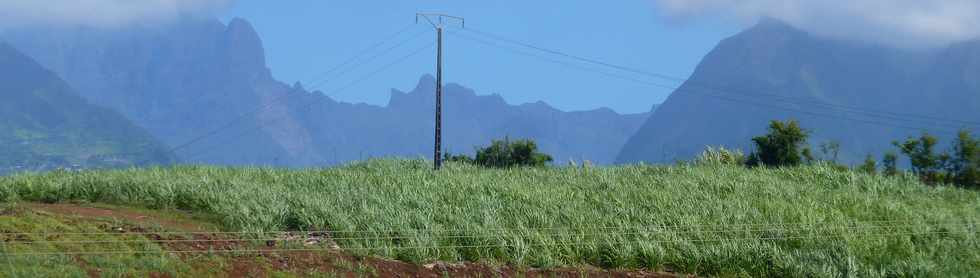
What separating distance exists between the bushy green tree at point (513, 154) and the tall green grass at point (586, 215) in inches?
Answer: 1082

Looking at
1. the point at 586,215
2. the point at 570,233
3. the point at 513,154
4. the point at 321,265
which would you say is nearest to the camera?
the point at 321,265

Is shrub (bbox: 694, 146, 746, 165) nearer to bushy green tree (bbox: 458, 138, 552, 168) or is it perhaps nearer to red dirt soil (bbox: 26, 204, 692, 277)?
bushy green tree (bbox: 458, 138, 552, 168)

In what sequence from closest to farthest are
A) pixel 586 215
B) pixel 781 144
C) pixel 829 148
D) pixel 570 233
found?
pixel 570 233, pixel 586 215, pixel 781 144, pixel 829 148

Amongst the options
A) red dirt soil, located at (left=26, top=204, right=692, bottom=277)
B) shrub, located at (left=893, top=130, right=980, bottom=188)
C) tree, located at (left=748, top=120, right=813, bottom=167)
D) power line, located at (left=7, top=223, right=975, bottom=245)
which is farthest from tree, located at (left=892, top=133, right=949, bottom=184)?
red dirt soil, located at (left=26, top=204, right=692, bottom=277)

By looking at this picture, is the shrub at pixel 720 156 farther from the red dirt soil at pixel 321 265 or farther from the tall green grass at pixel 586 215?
the red dirt soil at pixel 321 265

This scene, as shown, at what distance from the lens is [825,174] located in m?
23.6

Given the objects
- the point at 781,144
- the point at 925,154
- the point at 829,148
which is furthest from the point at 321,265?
the point at 829,148

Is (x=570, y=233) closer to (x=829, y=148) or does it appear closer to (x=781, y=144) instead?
(x=781, y=144)

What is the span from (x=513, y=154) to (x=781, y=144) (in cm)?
1427

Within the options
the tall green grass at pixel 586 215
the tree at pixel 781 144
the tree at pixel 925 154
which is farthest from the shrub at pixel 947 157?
the tall green grass at pixel 586 215

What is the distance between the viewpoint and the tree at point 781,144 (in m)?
42.2

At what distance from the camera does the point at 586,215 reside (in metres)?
15.5

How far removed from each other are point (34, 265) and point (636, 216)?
908 cm

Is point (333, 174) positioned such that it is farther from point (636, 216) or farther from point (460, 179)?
point (636, 216)
